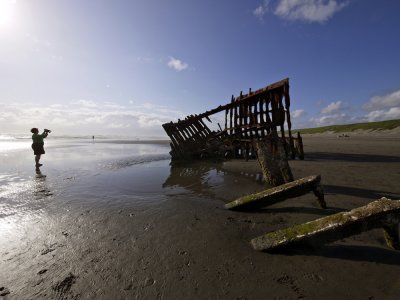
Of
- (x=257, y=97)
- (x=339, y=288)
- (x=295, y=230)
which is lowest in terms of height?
(x=339, y=288)

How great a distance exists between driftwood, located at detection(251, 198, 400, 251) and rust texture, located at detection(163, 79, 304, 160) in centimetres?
741

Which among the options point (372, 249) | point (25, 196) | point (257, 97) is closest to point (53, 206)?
point (25, 196)

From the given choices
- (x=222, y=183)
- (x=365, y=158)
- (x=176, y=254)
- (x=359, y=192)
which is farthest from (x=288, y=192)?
(x=365, y=158)

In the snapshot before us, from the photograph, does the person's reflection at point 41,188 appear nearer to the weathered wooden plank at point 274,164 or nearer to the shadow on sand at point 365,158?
the weathered wooden plank at point 274,164

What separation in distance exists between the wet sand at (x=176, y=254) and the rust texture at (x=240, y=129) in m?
5.37

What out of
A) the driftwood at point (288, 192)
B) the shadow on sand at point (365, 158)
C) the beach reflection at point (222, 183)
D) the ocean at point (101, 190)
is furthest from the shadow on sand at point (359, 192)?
the shadow on sand at point (365, 158)

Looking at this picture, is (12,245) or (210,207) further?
(210,207)

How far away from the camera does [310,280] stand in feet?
8.99

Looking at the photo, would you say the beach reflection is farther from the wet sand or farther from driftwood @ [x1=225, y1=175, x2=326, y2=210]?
driftwood @ [x1=225, y1=175, x2=326, y2=210]

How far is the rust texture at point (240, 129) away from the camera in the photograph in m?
10.8

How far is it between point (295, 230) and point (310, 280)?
619mm

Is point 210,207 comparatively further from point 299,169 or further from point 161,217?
point 299,169

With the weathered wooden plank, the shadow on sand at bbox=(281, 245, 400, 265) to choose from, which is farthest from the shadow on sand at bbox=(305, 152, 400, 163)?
the shadow on sand at bbox=(281, 245, 400, 265)

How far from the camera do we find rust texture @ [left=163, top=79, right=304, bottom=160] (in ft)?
35.3
